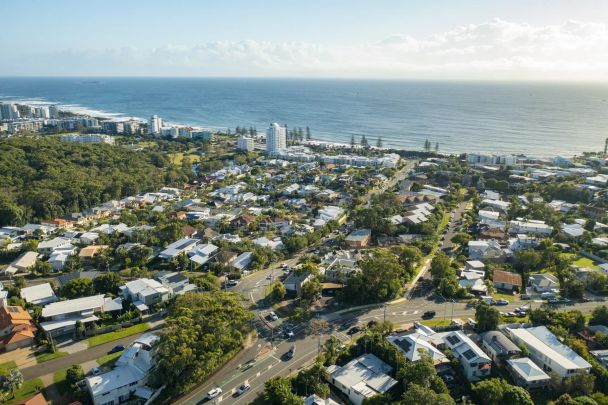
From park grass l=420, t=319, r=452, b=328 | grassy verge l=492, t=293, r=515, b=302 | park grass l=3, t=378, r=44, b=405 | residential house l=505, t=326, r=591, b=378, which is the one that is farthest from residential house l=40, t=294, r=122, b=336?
grassy verge l=492, t=293, r=515, b=302

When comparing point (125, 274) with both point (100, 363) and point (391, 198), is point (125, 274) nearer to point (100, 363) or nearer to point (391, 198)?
point (100, 363)

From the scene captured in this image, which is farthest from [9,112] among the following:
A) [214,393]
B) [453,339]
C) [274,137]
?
[453,339]

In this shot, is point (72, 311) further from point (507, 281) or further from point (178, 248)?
point (507, 281)

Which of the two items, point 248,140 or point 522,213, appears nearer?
point 522,213

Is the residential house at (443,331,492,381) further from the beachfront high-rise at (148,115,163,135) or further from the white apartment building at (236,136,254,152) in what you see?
the beachfront high-rise at (148,115,163,135)

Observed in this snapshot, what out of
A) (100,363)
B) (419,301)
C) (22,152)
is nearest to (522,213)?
(419,301)
